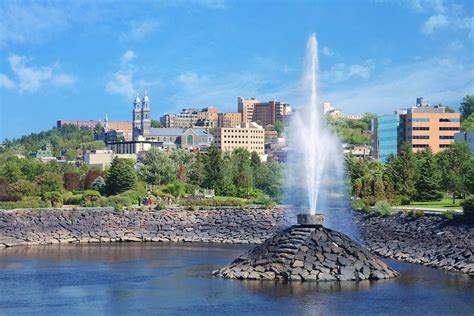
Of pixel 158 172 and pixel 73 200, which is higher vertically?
pixel 158 172

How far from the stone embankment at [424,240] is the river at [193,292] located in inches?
67.6

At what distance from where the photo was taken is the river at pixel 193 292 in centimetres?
3912

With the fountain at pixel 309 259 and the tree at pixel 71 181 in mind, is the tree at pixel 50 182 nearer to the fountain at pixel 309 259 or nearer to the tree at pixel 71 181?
the tree at pixel 71 181

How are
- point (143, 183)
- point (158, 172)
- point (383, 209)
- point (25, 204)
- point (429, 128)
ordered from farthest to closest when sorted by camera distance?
point (429, 128)
point (158, 172)
point (143, 183)
point (25, 204)
point (383, 209)

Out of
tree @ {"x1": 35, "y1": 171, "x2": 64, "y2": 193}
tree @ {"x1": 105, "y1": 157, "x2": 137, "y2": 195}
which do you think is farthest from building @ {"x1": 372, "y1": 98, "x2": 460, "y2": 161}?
tree @ {"x1": 35, "y1": 171, "x2": 64, "y2": 193}

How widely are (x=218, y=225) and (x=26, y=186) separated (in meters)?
30.0

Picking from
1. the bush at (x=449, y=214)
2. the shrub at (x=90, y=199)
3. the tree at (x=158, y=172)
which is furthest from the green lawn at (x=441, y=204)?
the tree at (x=158, y=172)

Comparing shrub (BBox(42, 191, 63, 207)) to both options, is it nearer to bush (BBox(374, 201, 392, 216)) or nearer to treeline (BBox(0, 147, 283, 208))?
treeline (BBox(0, 147, 283, 208))

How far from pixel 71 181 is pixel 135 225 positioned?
136 ft

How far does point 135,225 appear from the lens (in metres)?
78.4

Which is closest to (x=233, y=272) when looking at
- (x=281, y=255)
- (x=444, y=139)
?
(x=281, y=255)

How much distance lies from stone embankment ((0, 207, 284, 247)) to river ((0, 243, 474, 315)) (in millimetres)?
16057

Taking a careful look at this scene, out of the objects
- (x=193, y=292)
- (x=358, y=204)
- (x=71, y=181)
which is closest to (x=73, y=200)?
(x=71, y=181)

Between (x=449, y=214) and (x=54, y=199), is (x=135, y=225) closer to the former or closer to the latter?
(x=54, y=199)
